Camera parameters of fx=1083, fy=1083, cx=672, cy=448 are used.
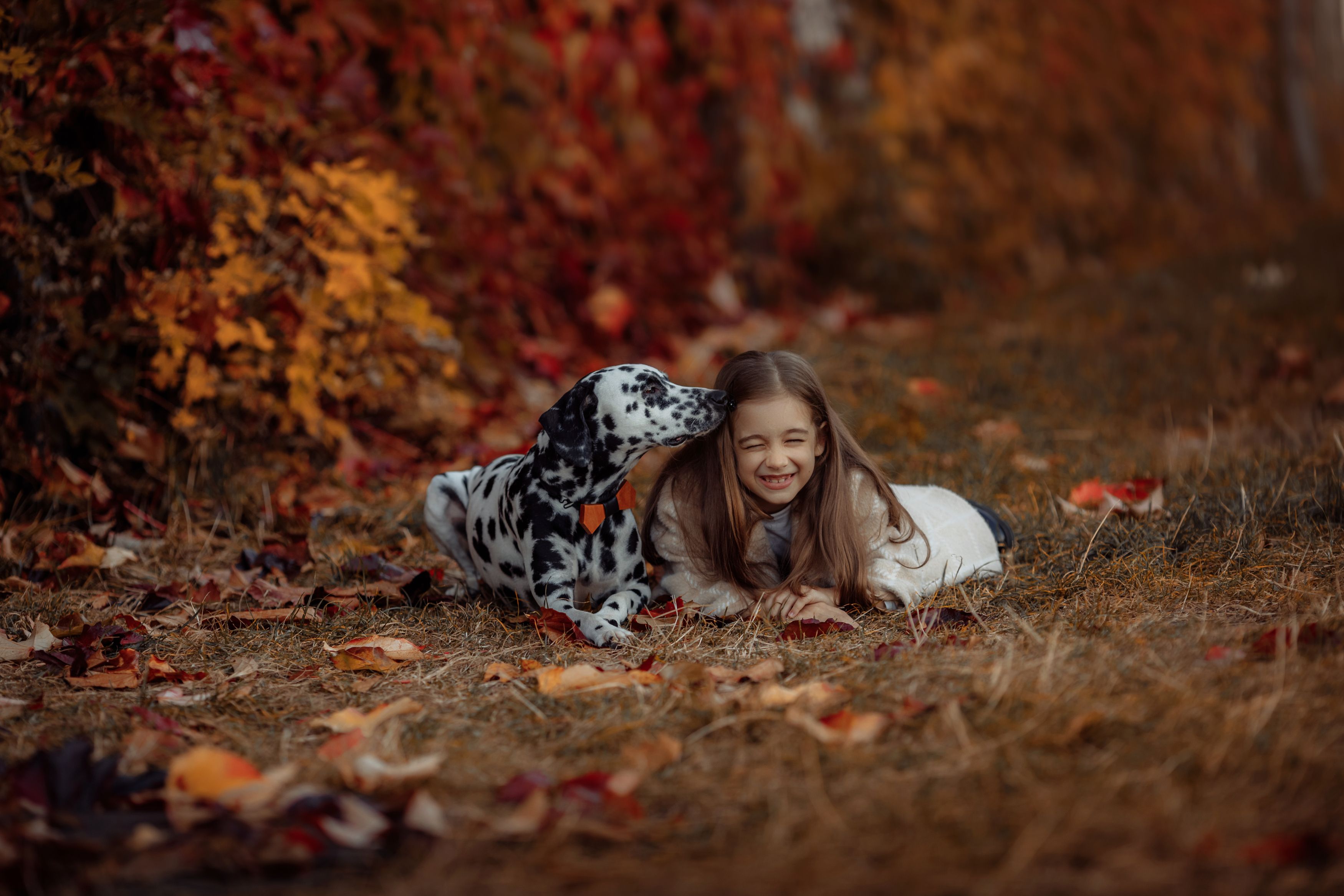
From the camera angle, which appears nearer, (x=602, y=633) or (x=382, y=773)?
(x=382, y=773)

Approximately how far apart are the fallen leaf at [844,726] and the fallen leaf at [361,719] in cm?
89

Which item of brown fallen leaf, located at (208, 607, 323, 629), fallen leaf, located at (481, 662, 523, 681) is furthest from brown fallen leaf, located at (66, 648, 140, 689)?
fallen leaf, located at (481, 662, 523, 681)

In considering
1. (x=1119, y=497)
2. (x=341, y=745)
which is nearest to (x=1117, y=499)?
(x=1119, y=497)

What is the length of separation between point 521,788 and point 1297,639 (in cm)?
183

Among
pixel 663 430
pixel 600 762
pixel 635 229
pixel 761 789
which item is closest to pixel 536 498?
pixel 663 430

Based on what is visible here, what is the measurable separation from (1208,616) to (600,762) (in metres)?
1.77

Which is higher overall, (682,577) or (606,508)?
(606,508)

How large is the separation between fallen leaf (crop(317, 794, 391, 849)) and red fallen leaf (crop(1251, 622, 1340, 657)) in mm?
1985

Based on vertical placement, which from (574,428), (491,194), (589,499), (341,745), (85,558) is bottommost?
(341,745)

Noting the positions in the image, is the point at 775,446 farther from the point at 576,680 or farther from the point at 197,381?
the point at 197,381

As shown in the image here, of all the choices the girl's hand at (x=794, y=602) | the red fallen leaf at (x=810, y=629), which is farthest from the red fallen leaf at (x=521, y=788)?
the girl's hand at (x=794, y=602)

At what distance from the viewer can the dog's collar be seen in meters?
3.17

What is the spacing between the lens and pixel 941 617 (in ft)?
10.2

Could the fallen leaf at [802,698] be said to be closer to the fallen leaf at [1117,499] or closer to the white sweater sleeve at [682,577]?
the white sweater sleeve at [682,577]
